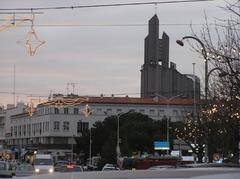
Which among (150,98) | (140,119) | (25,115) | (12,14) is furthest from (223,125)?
(25,115)

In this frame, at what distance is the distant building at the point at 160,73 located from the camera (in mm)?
112444

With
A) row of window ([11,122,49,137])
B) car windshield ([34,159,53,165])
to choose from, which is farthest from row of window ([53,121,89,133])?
car windshield ([34,159,53,165])

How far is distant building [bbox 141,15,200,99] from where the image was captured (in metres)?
112

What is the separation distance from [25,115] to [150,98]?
3383 centimetres

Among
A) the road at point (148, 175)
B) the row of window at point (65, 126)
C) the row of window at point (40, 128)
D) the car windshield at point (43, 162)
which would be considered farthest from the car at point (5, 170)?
the row of window at point (65, 126)

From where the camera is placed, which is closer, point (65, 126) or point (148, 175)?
point (148, 175)

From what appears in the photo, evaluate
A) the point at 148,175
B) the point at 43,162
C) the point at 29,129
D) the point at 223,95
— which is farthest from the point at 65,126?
the point at 148,175

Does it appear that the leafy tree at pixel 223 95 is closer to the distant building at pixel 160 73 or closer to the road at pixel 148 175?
the road at pixel 148 175

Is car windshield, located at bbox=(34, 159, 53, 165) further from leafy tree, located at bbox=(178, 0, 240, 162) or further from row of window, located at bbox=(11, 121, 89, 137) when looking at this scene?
row of window, located at bbox=(11, 121, 89, 137)

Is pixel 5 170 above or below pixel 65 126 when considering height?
below

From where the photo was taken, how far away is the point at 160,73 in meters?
128

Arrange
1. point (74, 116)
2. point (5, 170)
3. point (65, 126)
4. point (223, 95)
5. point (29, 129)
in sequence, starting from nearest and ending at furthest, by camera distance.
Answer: point (223, 95) → point (5, 170) → point (74, 116) → point (65, 126) → point (29, 129)

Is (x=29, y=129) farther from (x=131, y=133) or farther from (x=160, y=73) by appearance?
(x=131, y=133)

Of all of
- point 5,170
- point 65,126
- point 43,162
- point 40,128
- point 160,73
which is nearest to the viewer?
point 5,170
